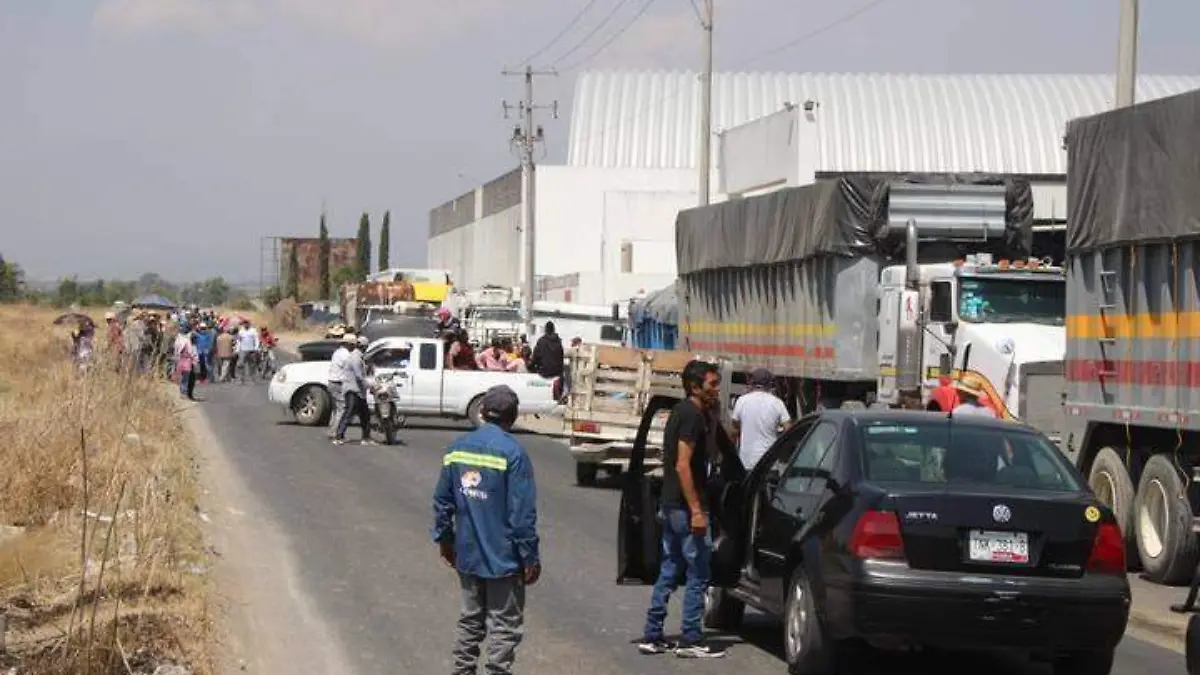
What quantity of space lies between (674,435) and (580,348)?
12.3 meters

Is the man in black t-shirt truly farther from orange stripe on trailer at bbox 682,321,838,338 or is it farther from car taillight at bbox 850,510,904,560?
orange stripe on trailer at bbox 682,321,838,338

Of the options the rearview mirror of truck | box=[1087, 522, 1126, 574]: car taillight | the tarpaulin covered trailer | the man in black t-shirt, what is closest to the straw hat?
the rearview mirror of truck

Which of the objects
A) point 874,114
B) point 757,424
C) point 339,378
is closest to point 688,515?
point 757,424

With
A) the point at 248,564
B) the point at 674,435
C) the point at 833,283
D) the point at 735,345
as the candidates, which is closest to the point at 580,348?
the point at 833,283

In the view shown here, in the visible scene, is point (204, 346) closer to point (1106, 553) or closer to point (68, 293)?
point (1106, 553)

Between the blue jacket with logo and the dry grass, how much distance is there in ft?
6.01

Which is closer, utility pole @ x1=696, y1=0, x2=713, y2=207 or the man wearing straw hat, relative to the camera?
the man wearing straw hat

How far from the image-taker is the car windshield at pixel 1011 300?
64.8 feet

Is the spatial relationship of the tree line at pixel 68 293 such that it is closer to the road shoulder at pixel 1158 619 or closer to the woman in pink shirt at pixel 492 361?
the woman in pink shirt at pixel 492 361

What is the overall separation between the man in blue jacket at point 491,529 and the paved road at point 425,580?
1686 mm

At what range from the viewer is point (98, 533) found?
45.8 feet

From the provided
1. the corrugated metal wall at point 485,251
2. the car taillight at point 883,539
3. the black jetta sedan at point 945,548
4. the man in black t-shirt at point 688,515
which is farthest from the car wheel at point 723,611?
the corrugated metal wall at point 485,251

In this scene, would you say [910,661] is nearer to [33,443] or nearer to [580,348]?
[33,443]

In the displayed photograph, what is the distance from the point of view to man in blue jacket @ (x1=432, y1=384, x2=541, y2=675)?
27.9 ft
